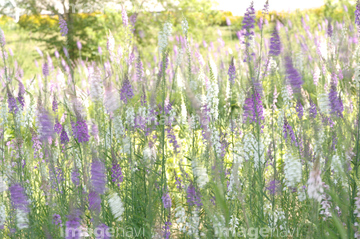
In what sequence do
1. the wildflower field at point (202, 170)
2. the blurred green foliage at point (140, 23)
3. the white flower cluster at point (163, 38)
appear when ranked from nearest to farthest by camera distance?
1. the wildflower field at point (202, 170)
2. the white flower cluster at point (163, 38)
3. the blurred green foliage at point (140, 23)

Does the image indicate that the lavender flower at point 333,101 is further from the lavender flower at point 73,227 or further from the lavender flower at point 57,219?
the lavender flower at point 57,219

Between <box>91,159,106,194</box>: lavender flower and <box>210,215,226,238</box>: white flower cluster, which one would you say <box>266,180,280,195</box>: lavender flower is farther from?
<box>91,159,106,194</box>: lavender flower

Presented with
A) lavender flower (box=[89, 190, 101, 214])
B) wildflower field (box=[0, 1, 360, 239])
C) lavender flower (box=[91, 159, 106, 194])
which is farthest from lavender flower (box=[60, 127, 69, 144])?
lavender flower (box=[91, 159, 106, 194])

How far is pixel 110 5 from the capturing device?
14.1 meters

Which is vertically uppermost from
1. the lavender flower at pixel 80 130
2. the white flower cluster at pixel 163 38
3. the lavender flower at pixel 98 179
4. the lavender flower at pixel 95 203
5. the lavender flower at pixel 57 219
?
the white flower cluster at pixel 163 38

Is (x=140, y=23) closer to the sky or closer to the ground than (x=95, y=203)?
closer to the sky

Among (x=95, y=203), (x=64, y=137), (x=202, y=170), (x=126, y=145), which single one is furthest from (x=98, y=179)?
(x=64, y=137)

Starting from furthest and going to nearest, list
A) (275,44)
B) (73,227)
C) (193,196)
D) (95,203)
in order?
(193,196) → (275,44) → (95,203) → (73,227)

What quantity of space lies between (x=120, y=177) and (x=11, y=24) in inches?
546

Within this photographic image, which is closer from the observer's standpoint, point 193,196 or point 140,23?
point 193,196

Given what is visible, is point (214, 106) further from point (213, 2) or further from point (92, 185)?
point (213, 2)

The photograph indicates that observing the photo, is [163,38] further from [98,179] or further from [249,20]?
[98,179]

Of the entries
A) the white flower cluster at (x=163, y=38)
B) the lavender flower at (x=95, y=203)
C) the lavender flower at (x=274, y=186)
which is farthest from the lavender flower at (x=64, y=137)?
the lavender flower at (x=274, y=186)

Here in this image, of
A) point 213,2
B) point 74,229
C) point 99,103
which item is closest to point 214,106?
point 99,103
